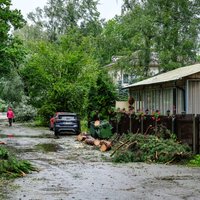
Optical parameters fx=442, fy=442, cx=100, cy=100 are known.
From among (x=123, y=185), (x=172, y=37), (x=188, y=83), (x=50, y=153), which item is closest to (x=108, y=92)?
(x=172, y=37)

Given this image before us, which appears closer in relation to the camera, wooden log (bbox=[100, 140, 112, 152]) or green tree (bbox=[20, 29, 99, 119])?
wooden log (bbox=[100, 140, 112, 152])

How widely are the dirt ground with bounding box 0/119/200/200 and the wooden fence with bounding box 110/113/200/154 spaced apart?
93.4 inches

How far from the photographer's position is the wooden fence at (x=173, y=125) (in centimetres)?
1708

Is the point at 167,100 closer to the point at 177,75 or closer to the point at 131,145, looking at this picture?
the point at 177,75

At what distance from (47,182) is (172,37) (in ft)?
95.8

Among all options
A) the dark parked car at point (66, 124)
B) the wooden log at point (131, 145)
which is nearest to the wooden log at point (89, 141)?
the wooden log at point (131, 145)

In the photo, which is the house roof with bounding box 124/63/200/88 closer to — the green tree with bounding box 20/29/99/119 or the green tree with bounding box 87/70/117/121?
the green tree with bounding box 87/70/117/121

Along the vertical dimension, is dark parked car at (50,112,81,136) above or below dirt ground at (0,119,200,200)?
above

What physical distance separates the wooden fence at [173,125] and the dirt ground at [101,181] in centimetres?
237

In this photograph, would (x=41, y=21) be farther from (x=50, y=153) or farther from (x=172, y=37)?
(x=50, y=153)

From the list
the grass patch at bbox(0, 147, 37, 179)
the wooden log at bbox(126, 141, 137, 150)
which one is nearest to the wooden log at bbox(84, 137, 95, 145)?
the wooden log at bbox(126, 141, 137, 150)

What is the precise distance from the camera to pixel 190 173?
529 inches

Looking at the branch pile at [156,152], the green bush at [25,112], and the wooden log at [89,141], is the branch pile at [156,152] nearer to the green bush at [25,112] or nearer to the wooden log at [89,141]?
the wooden log at [89,141]

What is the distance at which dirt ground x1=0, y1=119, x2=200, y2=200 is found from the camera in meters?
9.80
